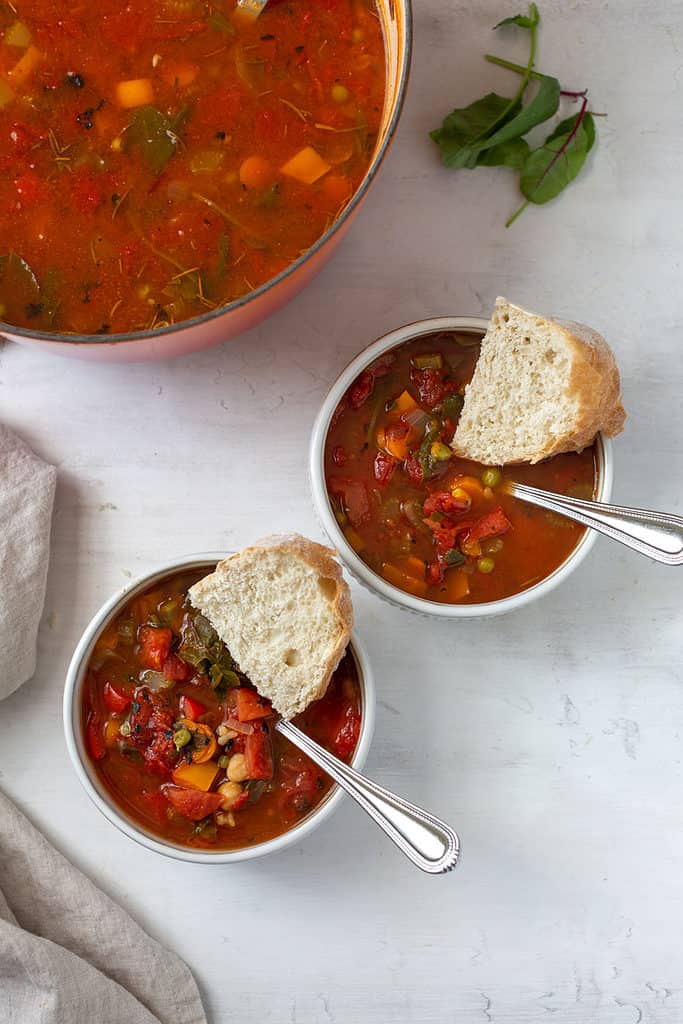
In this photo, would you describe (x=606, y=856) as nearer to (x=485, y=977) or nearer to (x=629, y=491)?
(x=485, y=977)

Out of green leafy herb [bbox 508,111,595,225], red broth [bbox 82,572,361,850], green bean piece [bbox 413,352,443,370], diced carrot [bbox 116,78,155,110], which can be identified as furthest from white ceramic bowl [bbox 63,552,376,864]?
green leafy herb [bbox 508,111,595,225]

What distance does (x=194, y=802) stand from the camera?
2.56 meters

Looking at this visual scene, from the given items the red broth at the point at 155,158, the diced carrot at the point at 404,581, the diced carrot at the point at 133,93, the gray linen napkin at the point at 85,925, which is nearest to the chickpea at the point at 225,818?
the gray linen napkin at the point at 85,925

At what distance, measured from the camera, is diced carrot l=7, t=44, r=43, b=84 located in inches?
93.5

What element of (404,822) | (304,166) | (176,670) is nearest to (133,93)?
(304,166)

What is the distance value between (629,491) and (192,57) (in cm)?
168

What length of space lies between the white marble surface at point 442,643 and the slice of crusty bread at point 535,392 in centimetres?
36

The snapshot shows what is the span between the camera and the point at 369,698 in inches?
102

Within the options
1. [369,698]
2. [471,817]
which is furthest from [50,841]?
[471,817]

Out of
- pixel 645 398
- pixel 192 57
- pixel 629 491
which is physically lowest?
pixel 629 491

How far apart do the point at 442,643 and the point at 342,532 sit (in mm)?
506

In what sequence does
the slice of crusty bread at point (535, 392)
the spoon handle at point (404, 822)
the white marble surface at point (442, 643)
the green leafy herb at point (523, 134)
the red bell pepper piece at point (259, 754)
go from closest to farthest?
1. the spoon handle at point (404, 822)
2. the slice of crusty bread at point (535, 392)
3. the red bell pepper piece at point (259, 754)
4. the green leafy herb at point (523, 134)
5. the white marble surface at point (442, 643)

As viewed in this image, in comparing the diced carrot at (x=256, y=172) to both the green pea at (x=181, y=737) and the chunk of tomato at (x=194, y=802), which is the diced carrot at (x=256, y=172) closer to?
the green pea at (x=181, y=737)

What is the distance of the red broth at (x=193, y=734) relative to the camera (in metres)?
2.57
